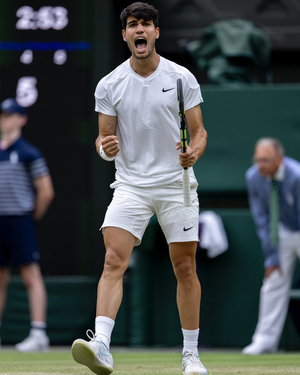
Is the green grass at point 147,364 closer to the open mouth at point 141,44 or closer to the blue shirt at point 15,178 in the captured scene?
the blue shirt at point 15,178

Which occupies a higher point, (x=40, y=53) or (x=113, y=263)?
(x=40, y=53)

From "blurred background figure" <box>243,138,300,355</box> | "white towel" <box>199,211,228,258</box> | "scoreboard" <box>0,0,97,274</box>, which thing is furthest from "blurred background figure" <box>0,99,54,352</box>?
"blurred background figure" <box>243,138,300,355</box>

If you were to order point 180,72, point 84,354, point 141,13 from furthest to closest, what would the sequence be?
point 180,72, point 141,13, point 84,354

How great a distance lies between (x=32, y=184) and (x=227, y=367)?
314 cm

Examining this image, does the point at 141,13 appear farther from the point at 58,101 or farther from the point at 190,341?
the point at 58,101

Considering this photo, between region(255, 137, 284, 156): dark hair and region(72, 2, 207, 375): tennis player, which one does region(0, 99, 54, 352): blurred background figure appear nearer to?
region(255, 137, 284, 156): dark hair

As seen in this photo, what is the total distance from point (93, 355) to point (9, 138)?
4084 mm

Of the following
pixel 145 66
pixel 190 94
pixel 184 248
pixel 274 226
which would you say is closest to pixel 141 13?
pixel 145 66

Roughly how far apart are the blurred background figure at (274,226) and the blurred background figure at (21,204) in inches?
77.8

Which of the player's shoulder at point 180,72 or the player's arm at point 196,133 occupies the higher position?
the player's shoulder at point 180,72

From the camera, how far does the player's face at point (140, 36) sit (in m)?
4.04

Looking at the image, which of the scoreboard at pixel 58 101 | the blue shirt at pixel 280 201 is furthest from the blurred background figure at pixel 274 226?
the scoreboard at pixel 58 101

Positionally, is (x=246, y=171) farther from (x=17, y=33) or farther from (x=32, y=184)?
(x=17, y=33)

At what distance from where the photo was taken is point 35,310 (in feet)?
22.6
